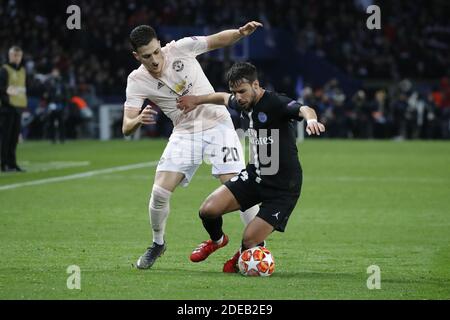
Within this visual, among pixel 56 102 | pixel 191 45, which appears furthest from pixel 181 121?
pixel 56 102

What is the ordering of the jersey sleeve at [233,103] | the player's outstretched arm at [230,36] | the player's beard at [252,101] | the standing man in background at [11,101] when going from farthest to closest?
the standing man in background at [11,101], the player's outstretched arm at [230,36], the jersey sleeve at [233,103], the player's beard at [252,101]

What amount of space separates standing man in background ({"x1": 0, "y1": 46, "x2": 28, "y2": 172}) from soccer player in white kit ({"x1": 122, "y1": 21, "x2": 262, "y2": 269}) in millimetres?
10509

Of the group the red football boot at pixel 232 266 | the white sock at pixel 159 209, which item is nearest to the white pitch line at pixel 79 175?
the white sock at pixel 159 209

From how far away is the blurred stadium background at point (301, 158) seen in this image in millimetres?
9703

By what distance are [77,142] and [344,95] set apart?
1072cm

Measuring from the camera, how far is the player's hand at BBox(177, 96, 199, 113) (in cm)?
1028

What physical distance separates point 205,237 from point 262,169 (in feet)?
9.56

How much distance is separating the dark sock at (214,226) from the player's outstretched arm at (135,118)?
1.11m

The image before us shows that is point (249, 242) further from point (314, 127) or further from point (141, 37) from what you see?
point (141, 37)

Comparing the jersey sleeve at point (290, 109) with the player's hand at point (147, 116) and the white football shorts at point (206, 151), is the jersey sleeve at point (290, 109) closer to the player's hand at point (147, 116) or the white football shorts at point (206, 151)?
the white football shorts at point (206, 151)

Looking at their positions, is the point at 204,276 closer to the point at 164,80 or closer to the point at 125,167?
the point at 164,80

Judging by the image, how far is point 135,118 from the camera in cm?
1029

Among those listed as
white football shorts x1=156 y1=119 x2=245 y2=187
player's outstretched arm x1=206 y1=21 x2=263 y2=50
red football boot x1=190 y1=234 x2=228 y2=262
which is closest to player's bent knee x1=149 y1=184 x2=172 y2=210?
white football shorts x1=156 y1=119 x2=245 y2=187
